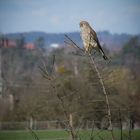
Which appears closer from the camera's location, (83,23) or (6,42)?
(83,23)

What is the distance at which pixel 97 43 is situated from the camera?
359cm

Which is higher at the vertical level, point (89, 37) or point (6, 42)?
point (6, 42)

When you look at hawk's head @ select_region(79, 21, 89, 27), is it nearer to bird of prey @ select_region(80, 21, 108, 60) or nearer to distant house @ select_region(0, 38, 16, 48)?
bird of prey @ select_region(80, 21, 108, 60)

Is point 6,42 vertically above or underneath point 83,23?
above

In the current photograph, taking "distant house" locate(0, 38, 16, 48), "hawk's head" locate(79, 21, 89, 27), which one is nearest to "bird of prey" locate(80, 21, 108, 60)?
"hawk's head" locate(79, 21, 89, 27)

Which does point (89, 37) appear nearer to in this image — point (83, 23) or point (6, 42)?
point (83, 23)

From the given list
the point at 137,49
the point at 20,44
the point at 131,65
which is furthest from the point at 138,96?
the point at 20,44

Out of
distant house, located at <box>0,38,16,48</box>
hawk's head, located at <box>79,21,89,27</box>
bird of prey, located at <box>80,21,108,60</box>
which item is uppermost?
distant house, located at <box>0,38,16,48</box>

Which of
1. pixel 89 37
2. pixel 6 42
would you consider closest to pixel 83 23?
pixel 89 37

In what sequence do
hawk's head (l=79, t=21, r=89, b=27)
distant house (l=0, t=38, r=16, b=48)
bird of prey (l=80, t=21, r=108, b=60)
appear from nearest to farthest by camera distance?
bird of prey (l=80, t=21, r=108, b=60) < hawk's head (l=79, t=21, r=89, b=27) < distant house (l=0, t=38, r=16, b=48)

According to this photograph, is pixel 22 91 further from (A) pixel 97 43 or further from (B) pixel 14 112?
(A) pixel 97 43

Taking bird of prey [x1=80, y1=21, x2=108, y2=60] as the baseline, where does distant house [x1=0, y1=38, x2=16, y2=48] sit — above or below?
above

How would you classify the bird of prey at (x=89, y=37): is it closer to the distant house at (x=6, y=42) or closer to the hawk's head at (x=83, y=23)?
the hawk's head at (x=83, y=23)

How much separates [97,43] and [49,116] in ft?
29.5
